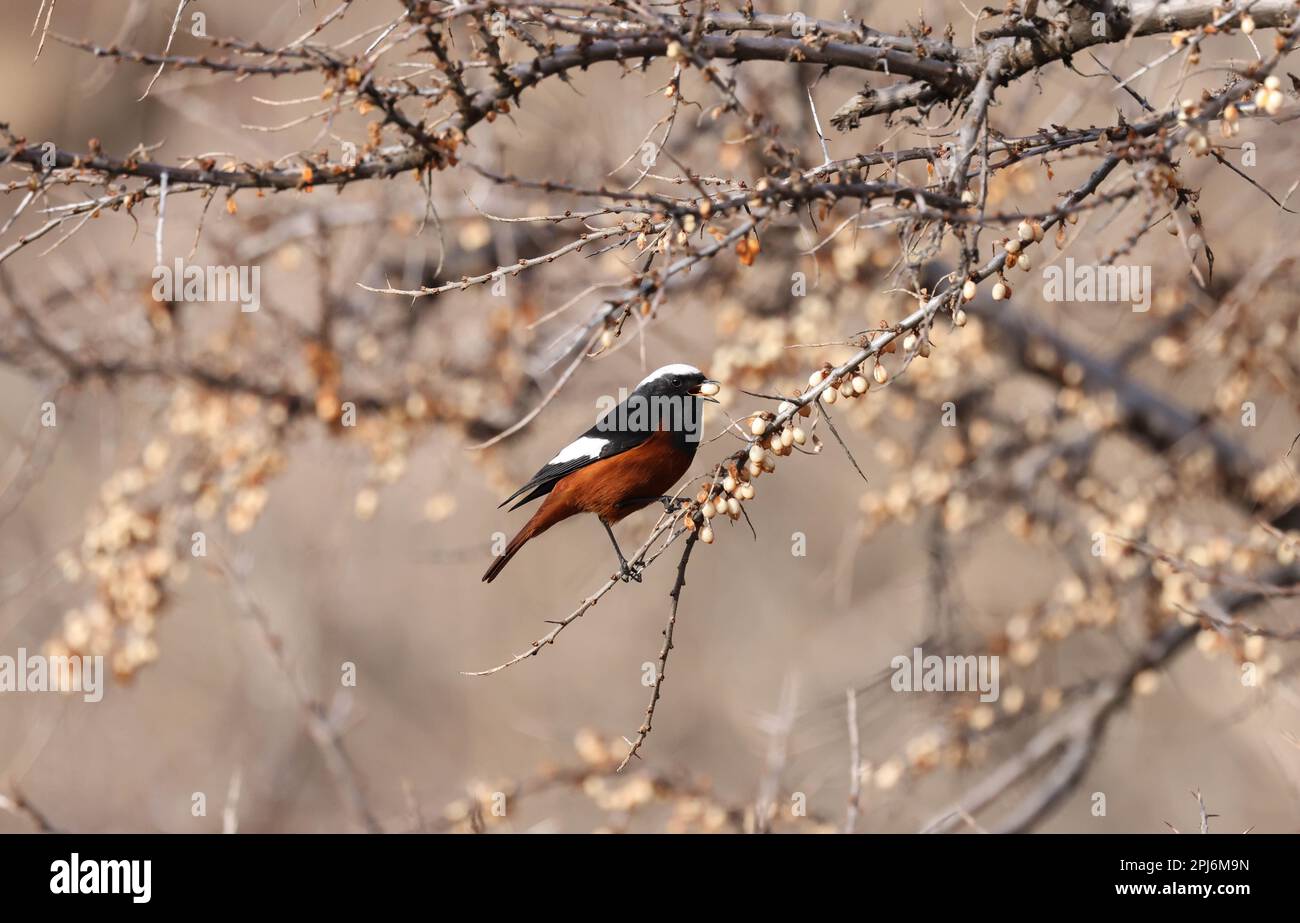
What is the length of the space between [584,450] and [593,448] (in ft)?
0.12

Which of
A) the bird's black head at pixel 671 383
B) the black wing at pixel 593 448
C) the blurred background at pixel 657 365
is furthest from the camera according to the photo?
the blurred background at pixel 657 365

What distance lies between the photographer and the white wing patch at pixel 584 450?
4461 mm

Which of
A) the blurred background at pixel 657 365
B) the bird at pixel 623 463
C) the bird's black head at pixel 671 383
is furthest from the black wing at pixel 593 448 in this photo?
the blurred background at pixel 657 365

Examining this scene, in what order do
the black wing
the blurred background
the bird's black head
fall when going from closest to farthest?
the black wing < the bird's black head < the blurred background

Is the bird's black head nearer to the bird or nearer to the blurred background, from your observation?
the bird

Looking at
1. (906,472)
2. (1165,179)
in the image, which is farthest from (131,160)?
(906,472)

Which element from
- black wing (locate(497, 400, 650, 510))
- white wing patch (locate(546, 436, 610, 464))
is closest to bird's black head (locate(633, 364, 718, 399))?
black wing (locate(497, 400, 650, 510))

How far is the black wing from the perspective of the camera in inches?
173

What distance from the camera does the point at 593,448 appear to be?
4512 millimetres

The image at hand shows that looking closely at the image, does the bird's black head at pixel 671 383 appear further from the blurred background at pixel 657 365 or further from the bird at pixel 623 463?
the blurred background at pixel 657 365

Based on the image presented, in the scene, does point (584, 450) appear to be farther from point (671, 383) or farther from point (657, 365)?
point (657, 365)

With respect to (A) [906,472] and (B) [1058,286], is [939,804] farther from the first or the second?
(B) [1058,286]

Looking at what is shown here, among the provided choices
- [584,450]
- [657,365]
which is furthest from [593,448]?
[657,365]

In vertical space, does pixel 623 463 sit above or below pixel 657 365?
below
